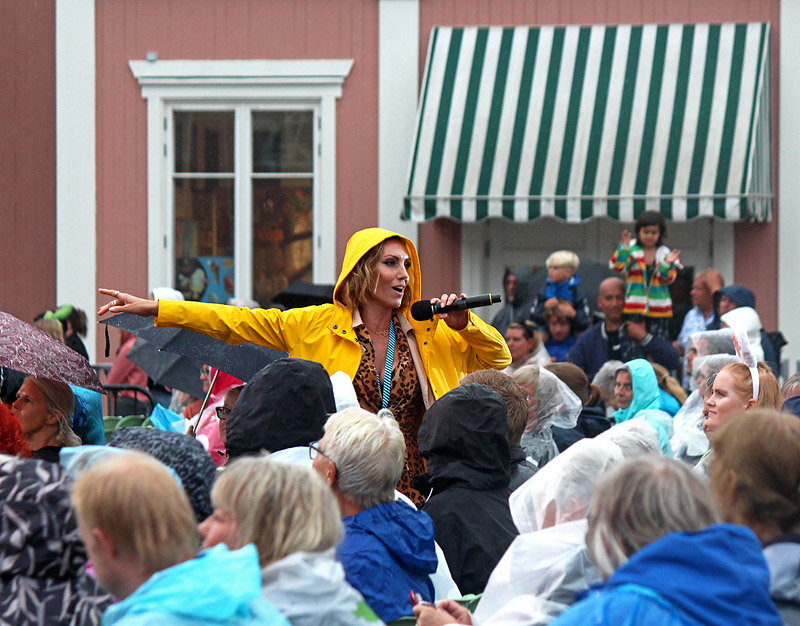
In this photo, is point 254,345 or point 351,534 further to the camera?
point 254,345

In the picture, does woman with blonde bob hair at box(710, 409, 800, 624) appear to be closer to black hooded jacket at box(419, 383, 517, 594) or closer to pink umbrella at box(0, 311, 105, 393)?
black hooded jacket at box(419, 383, 517, 594)

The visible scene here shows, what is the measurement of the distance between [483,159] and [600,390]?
3799 mm

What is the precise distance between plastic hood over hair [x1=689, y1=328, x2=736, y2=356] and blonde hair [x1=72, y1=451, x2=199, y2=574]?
483 centimetres

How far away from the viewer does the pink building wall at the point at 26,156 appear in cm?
1104

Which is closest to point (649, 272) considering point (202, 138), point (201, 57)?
point (202, 138)

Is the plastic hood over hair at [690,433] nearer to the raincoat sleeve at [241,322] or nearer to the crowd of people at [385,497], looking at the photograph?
the crowd of people at [385,497]

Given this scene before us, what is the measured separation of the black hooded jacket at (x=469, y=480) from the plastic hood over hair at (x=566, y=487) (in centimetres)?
61

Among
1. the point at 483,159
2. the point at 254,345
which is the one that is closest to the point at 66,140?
the point at 483,159

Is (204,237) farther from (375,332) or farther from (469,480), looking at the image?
(469,480)

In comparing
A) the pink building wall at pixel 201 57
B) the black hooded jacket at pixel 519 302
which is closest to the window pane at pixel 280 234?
the pink building wall at pixel 201 57

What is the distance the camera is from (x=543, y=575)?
8.99ft

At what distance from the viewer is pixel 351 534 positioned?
312 cm

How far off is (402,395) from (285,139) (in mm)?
6520

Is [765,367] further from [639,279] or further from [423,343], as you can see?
[639,279]
